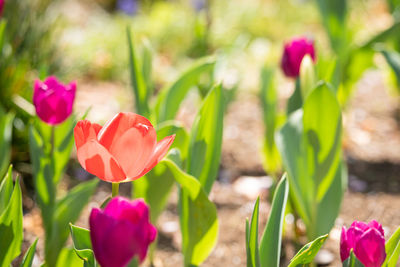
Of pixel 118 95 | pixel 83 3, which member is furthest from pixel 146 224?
pixel 83 3

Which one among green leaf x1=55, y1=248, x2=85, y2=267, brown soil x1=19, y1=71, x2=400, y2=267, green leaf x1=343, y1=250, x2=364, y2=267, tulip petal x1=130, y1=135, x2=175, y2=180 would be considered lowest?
brown soil x1=19, y1=71, x2=400, y2=267

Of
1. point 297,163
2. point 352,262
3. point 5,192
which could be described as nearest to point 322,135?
point 297,163

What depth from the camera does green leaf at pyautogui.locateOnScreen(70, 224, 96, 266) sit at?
935 mm

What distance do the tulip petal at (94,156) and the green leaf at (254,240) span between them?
0.25m

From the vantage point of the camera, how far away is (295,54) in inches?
66.6

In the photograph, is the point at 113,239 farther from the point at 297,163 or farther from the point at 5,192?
the point at 297,163

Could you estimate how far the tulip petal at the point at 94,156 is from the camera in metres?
0.84

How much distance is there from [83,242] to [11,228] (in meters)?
0.20

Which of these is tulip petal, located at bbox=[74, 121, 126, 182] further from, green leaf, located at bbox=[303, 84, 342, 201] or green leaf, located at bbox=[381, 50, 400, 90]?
green leaf, located at bbox=[381, 50, 400, 90]

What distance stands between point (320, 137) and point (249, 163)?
959 millimetres

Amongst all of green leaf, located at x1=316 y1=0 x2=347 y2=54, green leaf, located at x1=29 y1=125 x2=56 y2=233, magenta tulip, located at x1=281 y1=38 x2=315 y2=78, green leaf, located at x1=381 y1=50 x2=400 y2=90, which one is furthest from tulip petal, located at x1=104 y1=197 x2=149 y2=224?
green leaf, located at x1=316 y1=0 x2=347 y2=54

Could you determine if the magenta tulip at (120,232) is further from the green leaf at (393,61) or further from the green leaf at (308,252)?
the green leaf at (393,61)

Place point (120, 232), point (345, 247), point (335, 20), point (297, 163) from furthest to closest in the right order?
point (335, 20) → point (297, 163) → point (345, 247) → point (120, 232)

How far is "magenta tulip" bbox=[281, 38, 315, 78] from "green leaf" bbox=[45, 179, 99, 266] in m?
0.68
